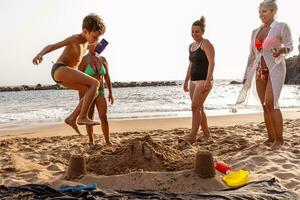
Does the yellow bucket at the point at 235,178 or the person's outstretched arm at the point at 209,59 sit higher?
the person's outstretched arm at the point at 209,59

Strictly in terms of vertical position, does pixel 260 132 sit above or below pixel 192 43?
below

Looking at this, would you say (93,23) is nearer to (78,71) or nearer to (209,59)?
(78,71)

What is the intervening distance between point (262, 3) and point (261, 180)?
9.25 ft

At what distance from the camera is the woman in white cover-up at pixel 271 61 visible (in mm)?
5762

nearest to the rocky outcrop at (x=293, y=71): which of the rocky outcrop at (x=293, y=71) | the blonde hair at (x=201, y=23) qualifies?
the rocky outcrop at (x=293, y=71)

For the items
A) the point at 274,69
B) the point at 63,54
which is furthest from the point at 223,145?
the point at 63,54

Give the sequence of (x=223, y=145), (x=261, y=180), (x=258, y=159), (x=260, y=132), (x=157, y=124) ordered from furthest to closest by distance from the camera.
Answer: (x=157, y=124), (x=260, y=132), (x=223, y=145), (x=258, y=159), (x=261, y=180)

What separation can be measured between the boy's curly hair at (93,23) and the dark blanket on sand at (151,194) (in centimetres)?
238

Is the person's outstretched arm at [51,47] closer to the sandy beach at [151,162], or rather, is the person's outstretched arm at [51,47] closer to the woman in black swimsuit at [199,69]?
the sandy beach at [151,162]

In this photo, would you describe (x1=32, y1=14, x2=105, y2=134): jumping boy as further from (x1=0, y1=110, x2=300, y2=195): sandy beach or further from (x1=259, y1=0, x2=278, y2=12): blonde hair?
(x1=259, y1=0, x2=278, y2=12): blonde hair

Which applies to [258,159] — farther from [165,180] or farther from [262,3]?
[262,3]

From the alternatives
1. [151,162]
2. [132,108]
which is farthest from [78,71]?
[132,108]

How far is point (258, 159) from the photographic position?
17.7 ft

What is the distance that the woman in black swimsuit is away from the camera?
21.6 ft
